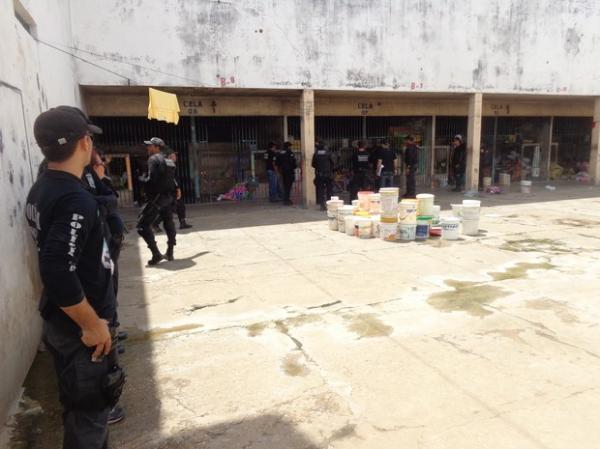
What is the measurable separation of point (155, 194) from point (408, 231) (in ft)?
13.4

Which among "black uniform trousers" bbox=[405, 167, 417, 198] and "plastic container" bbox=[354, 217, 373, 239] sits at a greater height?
"black uniform trousers" bbox=[405, 167, 417, 198]

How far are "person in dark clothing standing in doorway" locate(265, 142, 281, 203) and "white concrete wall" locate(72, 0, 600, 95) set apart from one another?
2715 mm

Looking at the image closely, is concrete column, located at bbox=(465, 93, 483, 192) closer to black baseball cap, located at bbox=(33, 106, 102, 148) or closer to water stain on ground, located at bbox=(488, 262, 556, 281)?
water stain on ground, located at bbox=(488, 262, 556, 281)

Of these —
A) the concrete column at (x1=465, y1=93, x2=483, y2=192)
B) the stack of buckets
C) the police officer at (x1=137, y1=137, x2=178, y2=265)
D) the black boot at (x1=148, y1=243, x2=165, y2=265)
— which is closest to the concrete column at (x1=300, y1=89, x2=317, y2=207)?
the stack of buckets

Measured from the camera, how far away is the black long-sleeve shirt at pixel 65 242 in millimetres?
1847

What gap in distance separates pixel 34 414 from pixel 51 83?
4.92 metres

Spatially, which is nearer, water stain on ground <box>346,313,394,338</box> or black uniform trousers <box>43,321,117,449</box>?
black uniform trousers <box>43,321,117,449</box>

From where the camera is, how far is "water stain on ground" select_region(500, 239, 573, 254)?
6.85 meters

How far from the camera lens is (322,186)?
11617 millimetres

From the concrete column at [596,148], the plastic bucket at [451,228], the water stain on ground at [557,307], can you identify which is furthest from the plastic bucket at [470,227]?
the concrete column at [596,148]

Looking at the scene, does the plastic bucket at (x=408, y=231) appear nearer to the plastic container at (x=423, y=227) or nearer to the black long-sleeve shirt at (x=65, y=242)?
the plastic container at (x=423, y=227)

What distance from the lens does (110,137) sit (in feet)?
42.9

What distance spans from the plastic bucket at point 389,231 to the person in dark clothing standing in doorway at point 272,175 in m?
6.22

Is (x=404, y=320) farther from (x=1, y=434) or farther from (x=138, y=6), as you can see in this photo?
(x=138, y=6)
